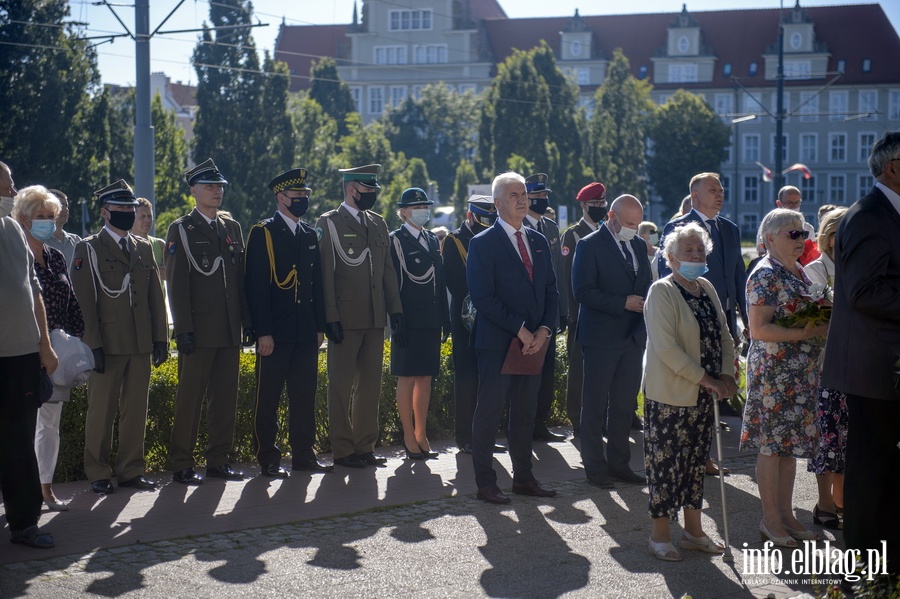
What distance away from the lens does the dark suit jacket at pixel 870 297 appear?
5586 millimetres

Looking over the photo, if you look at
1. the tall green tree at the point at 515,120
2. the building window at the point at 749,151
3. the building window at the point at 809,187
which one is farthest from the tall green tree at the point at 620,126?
the building window at the point at 809,187

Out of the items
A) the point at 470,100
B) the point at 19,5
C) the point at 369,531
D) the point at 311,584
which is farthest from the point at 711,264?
the point at 470,100

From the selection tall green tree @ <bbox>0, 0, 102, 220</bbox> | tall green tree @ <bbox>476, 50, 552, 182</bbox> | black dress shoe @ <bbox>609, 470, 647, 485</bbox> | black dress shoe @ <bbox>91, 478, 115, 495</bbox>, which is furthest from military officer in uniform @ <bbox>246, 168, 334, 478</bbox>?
tall green tree @ <bbox>476, 50, 552, 182</bbox>

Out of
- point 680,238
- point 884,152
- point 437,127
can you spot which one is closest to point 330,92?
point 437,127

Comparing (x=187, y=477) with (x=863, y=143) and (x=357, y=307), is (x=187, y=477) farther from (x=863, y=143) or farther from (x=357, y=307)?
(x=863, y=143)

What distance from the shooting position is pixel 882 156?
583cm

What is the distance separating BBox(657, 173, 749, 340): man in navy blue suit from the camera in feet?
30.3

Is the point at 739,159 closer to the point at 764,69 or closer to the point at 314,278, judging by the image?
the point at 764,69

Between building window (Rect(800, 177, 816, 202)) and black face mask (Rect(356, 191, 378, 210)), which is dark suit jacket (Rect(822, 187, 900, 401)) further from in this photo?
building window (Rect(800, 177, 816, 202))

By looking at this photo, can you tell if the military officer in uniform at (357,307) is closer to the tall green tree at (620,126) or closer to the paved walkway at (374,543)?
the paved walkway at (374,543)

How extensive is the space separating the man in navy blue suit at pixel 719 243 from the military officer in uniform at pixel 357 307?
228 centimetres

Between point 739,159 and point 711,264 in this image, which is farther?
point 739,159

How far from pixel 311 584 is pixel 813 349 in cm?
326

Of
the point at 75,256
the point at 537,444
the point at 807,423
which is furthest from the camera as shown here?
the point at 537,444
